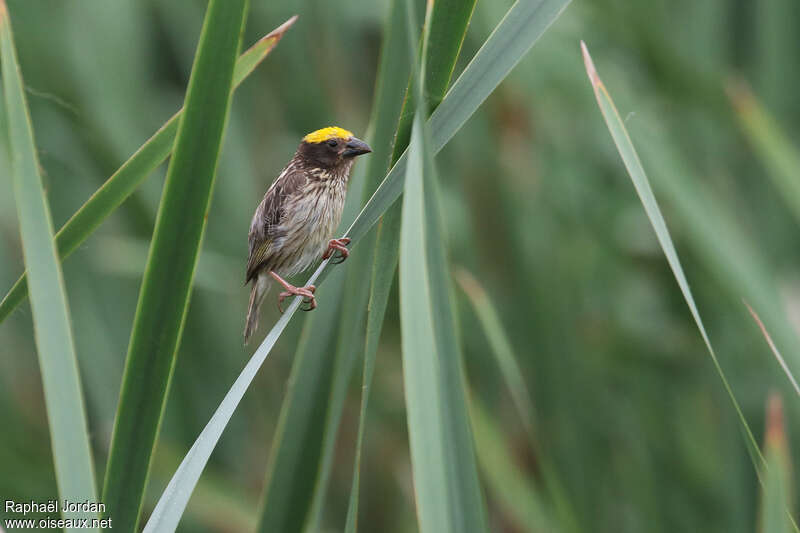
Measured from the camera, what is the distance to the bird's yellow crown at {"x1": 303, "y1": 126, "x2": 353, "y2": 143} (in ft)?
8.51

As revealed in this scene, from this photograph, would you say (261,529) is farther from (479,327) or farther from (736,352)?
(736,352)

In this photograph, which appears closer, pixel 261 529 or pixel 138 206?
pixel 261 529

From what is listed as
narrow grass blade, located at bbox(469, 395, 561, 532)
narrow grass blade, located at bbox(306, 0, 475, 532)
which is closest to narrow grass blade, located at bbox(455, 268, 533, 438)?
narrow grass blade, located at bbox(469, 395, 561, 532)

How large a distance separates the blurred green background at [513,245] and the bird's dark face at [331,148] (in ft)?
3.03

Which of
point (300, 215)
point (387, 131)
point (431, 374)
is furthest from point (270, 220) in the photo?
point (431, 374)

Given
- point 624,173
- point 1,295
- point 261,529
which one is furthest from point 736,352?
point 1,295

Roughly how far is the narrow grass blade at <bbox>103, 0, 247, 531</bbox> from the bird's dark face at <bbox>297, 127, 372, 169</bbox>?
1.04 m

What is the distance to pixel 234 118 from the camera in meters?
3.87

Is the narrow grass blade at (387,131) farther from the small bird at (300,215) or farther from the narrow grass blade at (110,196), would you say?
the small bird at (300,215)

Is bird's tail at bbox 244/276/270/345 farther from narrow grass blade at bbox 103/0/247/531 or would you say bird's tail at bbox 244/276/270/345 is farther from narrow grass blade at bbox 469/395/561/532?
narrow grass blade at bbox 103/0/247/531

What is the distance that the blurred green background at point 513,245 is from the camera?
351 cm

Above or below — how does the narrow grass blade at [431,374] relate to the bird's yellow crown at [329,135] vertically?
below

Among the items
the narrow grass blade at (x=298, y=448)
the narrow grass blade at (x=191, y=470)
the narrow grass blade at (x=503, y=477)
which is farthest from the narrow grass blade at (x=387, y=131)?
the narrow grass blade at (x=503, y=477)

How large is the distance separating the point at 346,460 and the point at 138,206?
1681 millimetres
